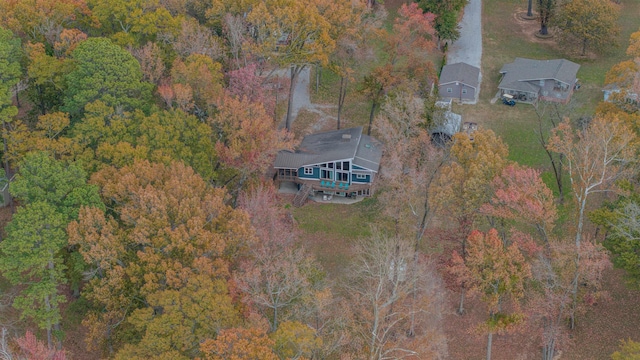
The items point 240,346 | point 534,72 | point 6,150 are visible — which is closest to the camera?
point 240,346

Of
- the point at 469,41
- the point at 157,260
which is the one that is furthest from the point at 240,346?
the point at 469,41

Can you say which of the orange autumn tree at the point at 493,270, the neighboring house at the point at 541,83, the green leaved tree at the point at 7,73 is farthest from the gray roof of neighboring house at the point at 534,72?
the green leaved tree at the point at 7,73

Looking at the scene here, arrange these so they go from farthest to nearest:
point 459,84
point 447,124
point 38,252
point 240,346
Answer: point 459,84 → point 447,124 → point 38,252 → point 240,346

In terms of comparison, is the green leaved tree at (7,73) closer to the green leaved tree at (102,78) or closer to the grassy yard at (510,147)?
the green leaved tree at (102,78)

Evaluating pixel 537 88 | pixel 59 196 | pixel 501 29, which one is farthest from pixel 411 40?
pixel 59 196

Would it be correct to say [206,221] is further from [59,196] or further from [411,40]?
[411,40]

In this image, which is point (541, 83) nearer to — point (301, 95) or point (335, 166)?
point (301, 95)

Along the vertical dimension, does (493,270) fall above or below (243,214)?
below

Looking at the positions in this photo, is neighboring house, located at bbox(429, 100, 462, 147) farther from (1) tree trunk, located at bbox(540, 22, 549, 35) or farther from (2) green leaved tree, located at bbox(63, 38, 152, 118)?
(1) tree trunk, located at bbox(540, 22, 549, 35)

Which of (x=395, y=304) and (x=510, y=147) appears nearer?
(x=395, y=304)
